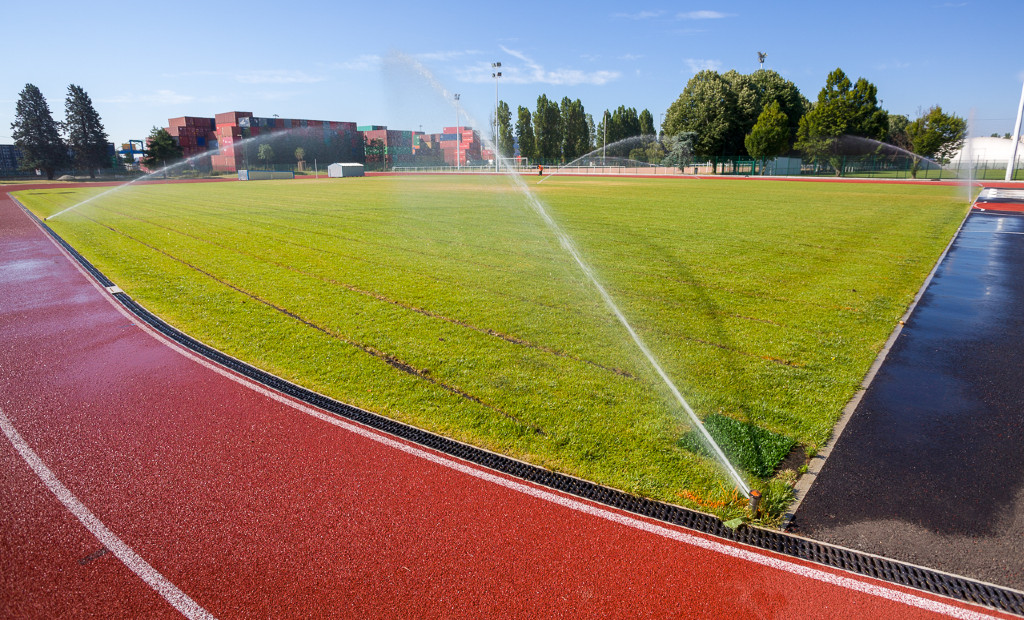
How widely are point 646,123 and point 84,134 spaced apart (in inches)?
4110

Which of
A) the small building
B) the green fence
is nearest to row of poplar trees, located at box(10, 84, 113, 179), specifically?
the small building

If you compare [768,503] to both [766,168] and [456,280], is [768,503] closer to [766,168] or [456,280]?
[456,280]

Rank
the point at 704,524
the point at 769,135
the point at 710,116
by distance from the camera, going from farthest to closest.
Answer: the point at 710,116, the point at 769,135, the point at 704,524

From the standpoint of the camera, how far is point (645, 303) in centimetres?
991

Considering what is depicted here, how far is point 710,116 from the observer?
2970 inches

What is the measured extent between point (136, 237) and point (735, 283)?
19.5 meters

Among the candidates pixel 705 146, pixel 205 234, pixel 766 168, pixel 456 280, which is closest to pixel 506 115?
pixel 705 146

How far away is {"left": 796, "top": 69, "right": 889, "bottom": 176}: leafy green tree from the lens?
62562mm

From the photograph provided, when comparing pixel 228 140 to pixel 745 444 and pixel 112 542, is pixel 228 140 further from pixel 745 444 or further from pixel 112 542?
pixel 745 444

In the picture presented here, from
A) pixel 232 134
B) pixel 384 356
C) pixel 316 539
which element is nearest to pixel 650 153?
pixel 232 134

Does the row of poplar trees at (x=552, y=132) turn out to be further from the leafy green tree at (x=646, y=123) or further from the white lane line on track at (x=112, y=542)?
the white lane line on track at (x=112, y=542)

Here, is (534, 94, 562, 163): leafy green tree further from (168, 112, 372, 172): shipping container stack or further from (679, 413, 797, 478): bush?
(679, 413, 797, 478): bush

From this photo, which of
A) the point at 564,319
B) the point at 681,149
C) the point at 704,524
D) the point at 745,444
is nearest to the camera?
the point at 704,524

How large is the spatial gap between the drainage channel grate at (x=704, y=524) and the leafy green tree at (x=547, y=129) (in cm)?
10437
